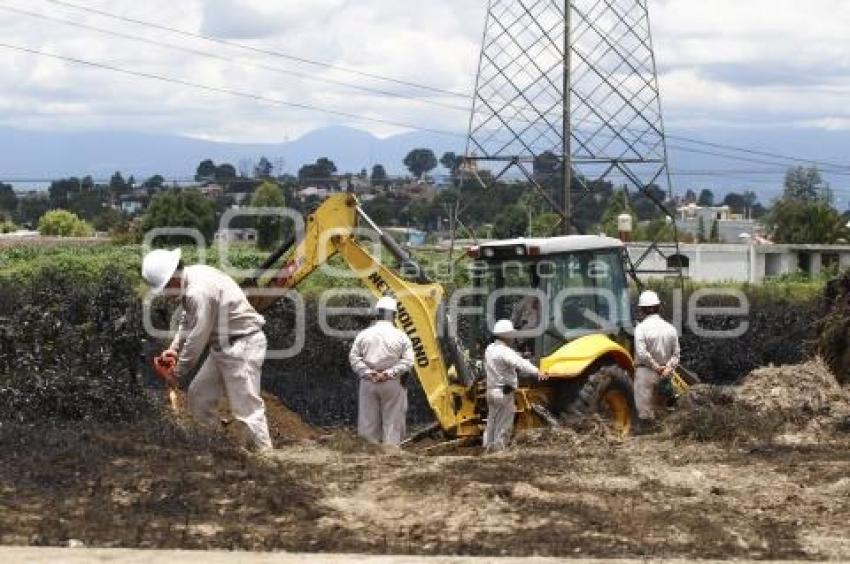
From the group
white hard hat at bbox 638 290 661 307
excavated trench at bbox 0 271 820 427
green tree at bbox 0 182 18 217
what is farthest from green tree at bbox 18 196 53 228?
white hard hat at bbox 638 290 661 307

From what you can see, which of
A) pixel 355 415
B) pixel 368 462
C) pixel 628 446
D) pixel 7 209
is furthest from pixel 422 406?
pixel 7 209

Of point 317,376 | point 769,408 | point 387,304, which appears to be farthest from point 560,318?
point 317,376

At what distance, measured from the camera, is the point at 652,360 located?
47.1ft

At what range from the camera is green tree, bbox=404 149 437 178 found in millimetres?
134000

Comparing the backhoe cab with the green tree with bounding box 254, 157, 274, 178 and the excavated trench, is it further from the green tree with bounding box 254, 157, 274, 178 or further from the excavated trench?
the green tree with bounding box 254, 157, 274, 178

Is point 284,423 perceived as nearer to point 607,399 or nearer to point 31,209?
point 607,399

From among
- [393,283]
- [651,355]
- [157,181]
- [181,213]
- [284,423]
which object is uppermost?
[157,181]

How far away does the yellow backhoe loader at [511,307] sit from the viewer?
13.8m

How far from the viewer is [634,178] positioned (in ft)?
94.2

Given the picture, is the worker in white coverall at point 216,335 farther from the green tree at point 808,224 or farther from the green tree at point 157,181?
the green tree at point 808,224

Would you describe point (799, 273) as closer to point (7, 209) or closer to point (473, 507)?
point (473, 507)

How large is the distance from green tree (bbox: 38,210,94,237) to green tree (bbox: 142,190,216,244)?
19402 mm

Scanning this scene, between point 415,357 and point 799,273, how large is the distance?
50466 millimetres

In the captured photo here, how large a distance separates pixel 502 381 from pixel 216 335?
2988 millimetres
